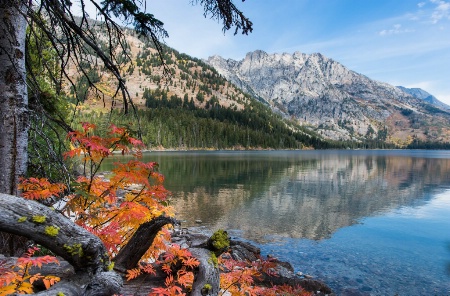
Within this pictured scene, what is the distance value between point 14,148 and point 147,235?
7.97 ft

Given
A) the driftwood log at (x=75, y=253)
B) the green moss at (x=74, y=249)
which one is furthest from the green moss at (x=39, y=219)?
the green moss at (x=74, y=249)

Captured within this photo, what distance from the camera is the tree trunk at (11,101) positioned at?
4.01m

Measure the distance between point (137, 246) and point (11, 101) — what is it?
3.02 metres

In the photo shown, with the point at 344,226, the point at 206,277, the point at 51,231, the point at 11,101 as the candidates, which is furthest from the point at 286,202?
the point at 51,231

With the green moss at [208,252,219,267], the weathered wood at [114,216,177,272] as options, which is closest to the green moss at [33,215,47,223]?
the weathered wood at [114,216,177,272]

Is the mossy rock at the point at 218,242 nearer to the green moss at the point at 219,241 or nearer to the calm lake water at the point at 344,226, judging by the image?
the green moss at the point at 219,241

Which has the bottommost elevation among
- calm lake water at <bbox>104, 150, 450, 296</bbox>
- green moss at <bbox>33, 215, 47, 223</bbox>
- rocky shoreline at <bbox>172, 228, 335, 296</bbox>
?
calm lake water at <bbox>104, 150, 450, 296</bbox>

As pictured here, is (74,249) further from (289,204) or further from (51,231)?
(289,204)

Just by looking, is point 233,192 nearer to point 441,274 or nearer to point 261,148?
point 441,274

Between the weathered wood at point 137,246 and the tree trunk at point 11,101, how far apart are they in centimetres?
162

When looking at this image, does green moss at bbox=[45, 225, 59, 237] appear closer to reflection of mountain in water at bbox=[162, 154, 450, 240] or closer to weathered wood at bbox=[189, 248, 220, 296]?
weathered wood at bbox=[189, 248, 220, 296]

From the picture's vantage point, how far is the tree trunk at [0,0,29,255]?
4.01 m

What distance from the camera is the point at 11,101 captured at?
13.3 feet

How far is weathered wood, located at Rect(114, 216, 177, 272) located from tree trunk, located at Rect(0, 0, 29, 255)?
5.31 feet
